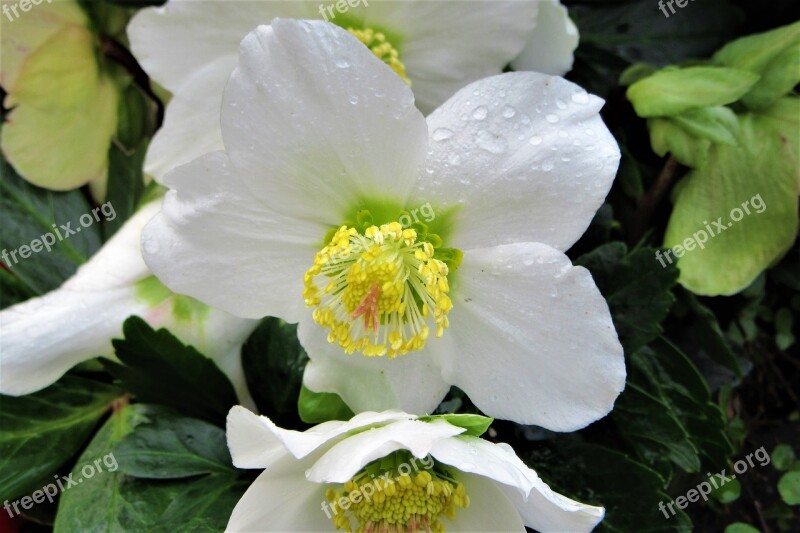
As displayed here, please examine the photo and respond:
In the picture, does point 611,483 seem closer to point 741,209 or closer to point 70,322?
point 741,209

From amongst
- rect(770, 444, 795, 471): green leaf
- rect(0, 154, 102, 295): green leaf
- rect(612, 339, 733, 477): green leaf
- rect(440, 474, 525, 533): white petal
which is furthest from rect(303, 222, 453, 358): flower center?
rect(770, 444, 795, 471): green leaf

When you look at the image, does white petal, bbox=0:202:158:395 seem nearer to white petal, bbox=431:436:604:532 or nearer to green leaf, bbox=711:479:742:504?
white petal, bbox=431:436:604:532

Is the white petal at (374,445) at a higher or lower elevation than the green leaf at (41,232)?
higher

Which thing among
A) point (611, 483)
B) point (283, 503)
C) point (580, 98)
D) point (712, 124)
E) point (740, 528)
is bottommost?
point (740, 528)

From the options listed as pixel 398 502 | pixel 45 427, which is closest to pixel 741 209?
pixel 398 502

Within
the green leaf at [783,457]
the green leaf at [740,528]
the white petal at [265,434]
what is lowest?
the green leaf at [740,528]

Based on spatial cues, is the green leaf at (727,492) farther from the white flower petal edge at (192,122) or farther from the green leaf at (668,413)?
the white flower petal edge at (192,122)

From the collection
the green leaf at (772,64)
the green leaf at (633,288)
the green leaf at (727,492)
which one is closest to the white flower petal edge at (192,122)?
the green leaf at (633,288)
